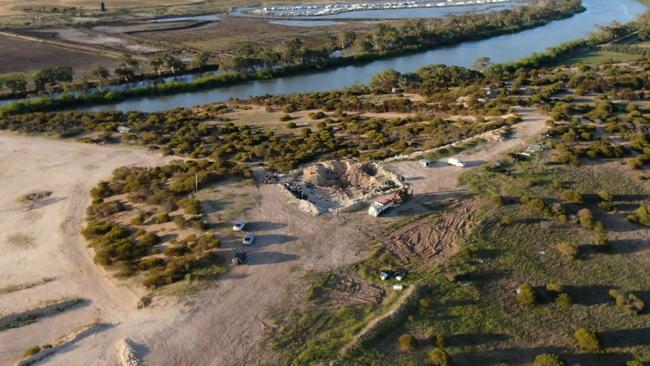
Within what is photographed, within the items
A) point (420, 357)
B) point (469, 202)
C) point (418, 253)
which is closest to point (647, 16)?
point (469, 202)

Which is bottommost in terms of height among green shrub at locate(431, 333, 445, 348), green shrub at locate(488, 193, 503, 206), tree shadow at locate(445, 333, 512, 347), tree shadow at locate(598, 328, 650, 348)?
tree shadow at locate(598, 328, 650, 348)

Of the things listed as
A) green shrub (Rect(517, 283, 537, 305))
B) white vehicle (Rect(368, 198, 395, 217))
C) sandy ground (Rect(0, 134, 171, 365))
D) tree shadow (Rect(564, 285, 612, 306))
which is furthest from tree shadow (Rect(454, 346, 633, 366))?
sandy ground (Rect(0, 134, 171, 365))

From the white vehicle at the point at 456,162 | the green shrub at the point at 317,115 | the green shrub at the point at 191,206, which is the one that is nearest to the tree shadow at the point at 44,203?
the green shrub at the point at 191,206

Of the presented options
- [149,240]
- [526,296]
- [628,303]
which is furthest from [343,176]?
[628,303]

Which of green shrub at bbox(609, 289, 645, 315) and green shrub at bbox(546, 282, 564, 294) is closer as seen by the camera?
green shrub at bbox(609, 289, 645, 315)

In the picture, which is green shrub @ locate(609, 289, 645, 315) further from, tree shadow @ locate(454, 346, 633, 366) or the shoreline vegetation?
the shoreline vegetation

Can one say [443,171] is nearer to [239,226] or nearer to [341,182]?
[341,182]
